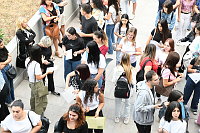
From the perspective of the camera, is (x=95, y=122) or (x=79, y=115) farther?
(x=95, y=122)

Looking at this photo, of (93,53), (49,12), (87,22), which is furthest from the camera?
(49,12)

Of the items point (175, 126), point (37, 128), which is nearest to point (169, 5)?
point (175, 126)

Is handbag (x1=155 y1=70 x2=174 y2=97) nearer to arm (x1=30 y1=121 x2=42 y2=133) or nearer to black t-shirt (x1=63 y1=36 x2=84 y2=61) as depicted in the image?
black t-shirt (x1=63 y1=36 x2=84 y2=61)

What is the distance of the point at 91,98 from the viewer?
6207 mm

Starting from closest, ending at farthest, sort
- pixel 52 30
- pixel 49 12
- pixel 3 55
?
pixel 3 55 → pixel 49 12 → pixel 52 30

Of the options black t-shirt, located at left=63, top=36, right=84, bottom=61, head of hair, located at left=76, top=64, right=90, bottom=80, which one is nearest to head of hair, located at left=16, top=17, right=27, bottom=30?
black t-shirt, located at left=63, top=36, right=84, bottom=61

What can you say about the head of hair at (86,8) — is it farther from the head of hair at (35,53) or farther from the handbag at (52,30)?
the head of hair at (35,53)

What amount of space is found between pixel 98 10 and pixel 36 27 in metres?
1.77

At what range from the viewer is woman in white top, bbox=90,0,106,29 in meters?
9.05

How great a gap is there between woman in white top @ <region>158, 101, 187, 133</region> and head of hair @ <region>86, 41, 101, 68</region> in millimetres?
2024

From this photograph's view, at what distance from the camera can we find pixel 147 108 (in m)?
6.17

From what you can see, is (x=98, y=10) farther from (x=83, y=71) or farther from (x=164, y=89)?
(x=164, y=89)

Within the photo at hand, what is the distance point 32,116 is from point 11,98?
2.57 meters

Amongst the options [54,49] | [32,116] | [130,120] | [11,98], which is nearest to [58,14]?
[54,49]
